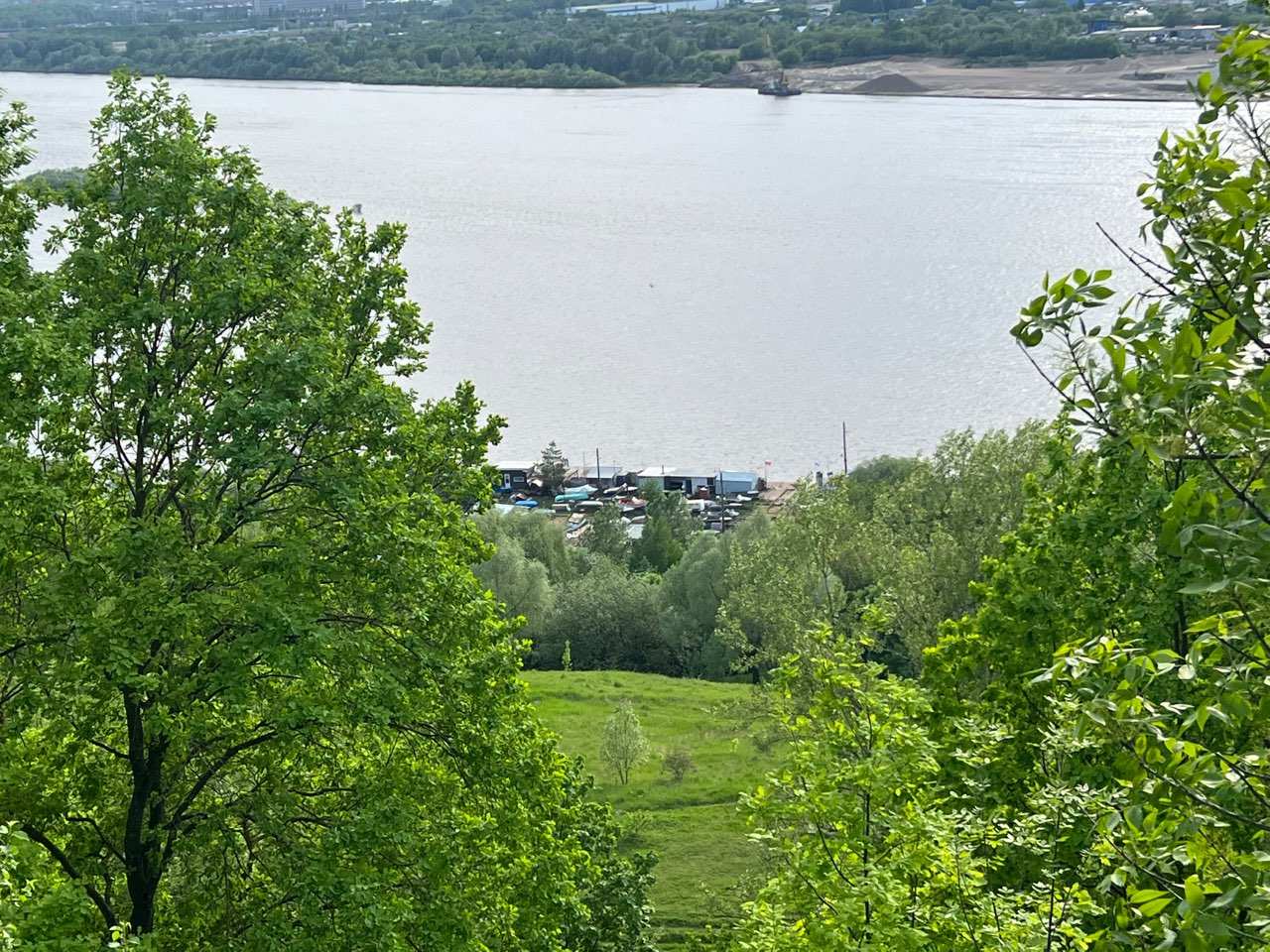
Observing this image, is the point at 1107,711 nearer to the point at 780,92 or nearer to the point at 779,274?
the point at 779,274

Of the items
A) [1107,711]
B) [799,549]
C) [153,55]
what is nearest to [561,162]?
[153,55]

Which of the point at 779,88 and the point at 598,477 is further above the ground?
the point at 779,88

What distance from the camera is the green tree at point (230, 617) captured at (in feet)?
31.4

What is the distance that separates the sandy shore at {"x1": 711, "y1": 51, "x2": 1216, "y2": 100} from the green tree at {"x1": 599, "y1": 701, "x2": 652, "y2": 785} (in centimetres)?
8956

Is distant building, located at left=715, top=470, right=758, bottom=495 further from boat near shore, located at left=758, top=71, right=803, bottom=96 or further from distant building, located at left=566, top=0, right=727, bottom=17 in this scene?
distant building, located at left=566, top=0, right=727, bottom=17

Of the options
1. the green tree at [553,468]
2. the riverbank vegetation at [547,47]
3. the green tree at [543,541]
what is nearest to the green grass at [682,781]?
the green tree at [543,541]

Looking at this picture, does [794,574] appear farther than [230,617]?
Yes

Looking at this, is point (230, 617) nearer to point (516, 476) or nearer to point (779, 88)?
point (516, 476)

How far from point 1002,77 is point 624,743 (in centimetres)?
11271

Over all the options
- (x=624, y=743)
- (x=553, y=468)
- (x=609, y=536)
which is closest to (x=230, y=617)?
(x=624, y=743)

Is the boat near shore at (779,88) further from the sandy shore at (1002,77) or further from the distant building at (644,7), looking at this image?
the distant building at (644,7)

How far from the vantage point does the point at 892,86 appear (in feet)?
443

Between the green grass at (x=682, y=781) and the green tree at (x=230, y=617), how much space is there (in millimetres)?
6637

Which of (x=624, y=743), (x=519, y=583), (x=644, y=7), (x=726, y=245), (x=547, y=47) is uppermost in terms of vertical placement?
(x=644, y=7)
